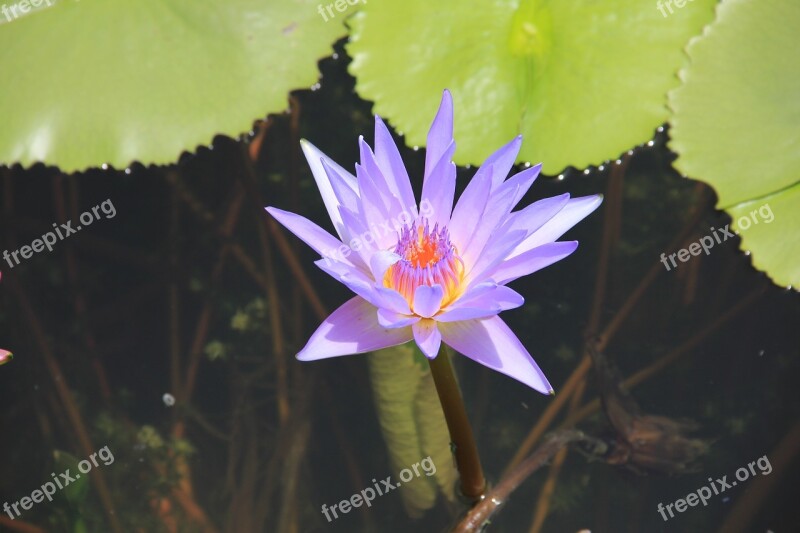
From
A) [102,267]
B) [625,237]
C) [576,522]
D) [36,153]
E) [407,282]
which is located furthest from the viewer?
[102,267]

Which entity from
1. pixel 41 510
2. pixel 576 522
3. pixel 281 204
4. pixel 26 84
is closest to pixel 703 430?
pixel 576 522

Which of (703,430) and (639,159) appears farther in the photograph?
(639,159)

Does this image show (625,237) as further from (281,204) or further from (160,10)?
(160,10)

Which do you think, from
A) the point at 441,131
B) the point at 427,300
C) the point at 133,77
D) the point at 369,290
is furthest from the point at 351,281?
the point at 133,77

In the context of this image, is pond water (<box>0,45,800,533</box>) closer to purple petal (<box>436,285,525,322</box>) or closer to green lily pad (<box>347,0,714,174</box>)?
green lily pad (<box>347,0,714,174</box>)

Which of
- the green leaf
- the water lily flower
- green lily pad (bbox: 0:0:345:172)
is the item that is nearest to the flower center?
the water lily flower

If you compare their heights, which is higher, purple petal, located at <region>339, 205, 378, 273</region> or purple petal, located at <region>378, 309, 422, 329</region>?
purple petal, located at <region>339, 205, 378, 273</region>
